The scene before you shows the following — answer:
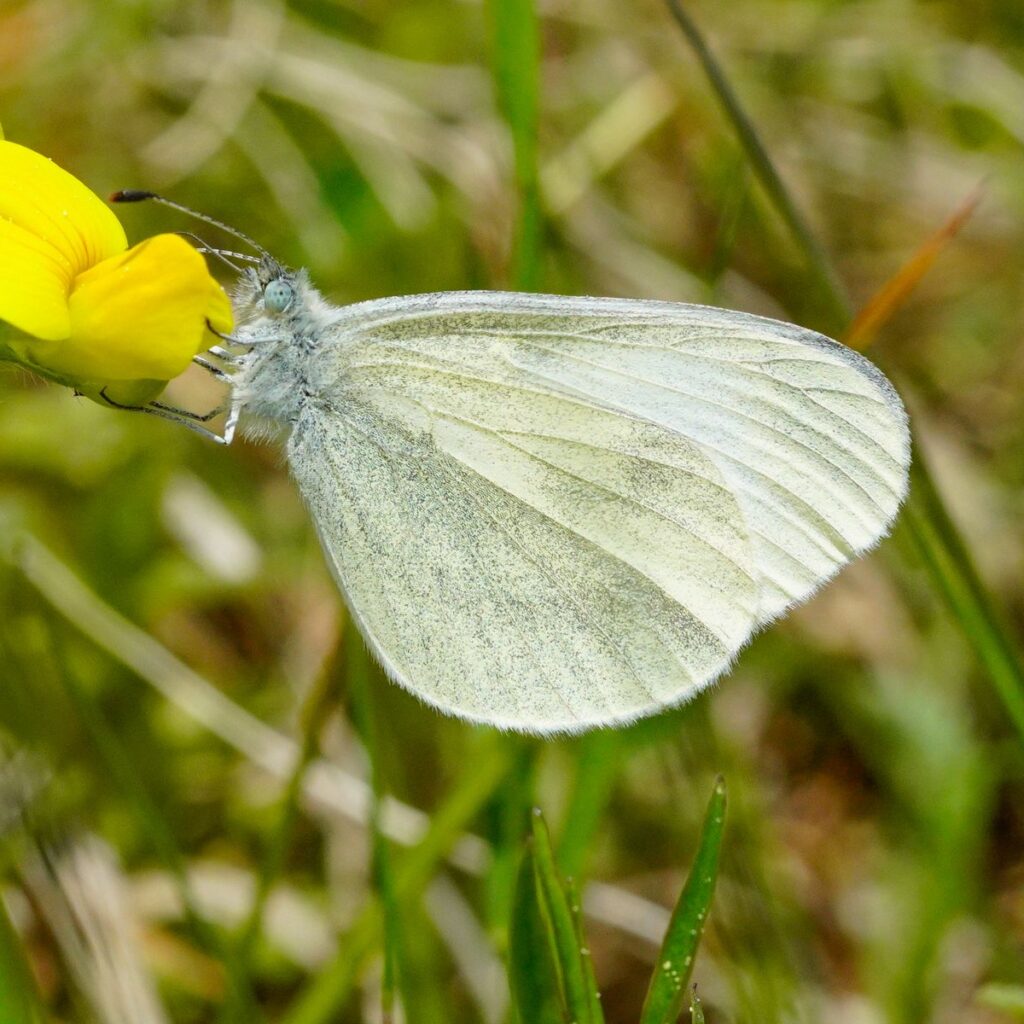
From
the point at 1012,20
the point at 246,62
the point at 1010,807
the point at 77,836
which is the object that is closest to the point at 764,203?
the point at 1012,20

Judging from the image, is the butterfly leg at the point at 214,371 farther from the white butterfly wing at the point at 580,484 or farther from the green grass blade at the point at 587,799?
the green grass blade at the point at 587,799

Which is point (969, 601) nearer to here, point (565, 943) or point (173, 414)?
point (565, 943)

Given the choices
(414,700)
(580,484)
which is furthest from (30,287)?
(414,700)

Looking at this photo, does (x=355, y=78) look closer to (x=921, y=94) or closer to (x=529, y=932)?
(x=921, y=94)

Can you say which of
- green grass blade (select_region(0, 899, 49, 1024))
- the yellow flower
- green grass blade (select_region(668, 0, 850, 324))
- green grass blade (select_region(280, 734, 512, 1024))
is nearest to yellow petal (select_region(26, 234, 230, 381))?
the yellow flower

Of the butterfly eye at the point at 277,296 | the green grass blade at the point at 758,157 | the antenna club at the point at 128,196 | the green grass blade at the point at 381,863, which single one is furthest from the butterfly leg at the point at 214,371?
the green grass blade at the point at 758,157
